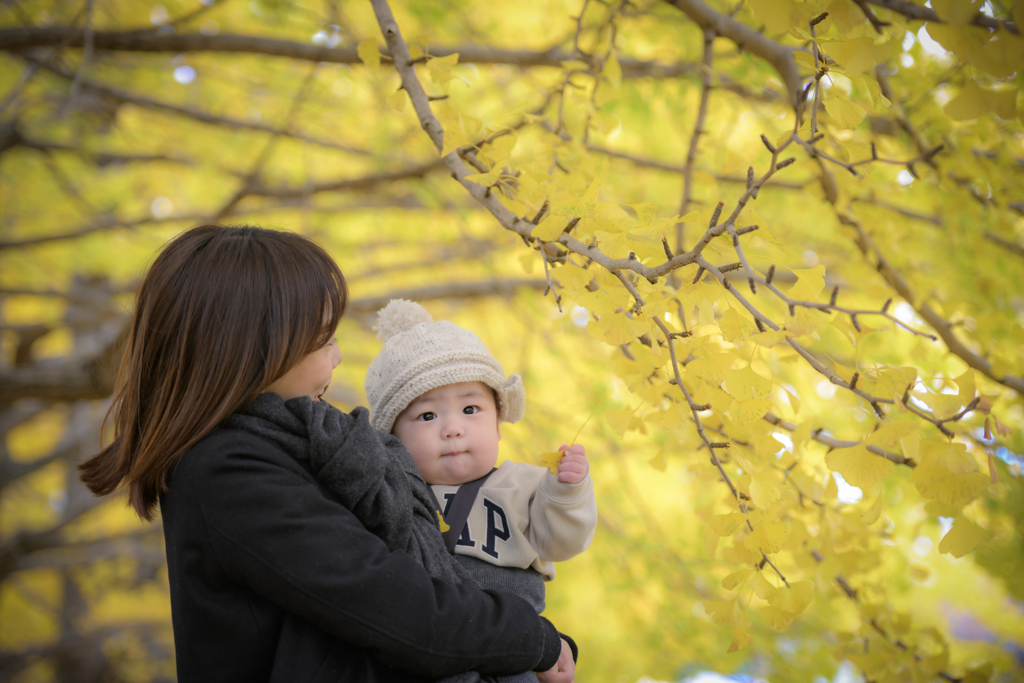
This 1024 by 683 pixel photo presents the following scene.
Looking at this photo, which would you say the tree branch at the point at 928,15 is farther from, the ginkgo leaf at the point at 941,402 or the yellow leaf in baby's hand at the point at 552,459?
the yellow leaf in baby's hand at the point at 552,459

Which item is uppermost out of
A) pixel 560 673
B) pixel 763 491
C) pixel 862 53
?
pixel 862 53

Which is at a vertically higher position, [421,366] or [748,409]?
[748,409]

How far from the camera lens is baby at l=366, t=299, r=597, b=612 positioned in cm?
127

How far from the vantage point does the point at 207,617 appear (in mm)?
963

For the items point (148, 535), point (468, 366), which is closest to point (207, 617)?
point (468, 366)

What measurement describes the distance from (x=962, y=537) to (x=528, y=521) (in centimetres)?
77

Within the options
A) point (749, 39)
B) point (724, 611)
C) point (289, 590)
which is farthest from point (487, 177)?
point (749, 39)

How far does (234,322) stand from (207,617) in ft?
1.51

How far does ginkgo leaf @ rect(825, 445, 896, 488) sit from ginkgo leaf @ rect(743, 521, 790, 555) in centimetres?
15

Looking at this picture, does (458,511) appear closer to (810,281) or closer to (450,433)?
(450,433)

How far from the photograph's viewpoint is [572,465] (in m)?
1.29

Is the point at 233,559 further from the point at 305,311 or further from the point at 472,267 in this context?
the point at 472,267

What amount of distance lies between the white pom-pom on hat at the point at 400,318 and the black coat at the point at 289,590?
1.79 feet

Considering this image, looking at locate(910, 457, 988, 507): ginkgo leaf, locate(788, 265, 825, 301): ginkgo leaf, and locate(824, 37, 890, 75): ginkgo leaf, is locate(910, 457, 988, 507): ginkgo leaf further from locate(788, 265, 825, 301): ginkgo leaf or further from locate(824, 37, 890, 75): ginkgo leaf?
locate(824, 37, 890, 75): ginkgo leaf
